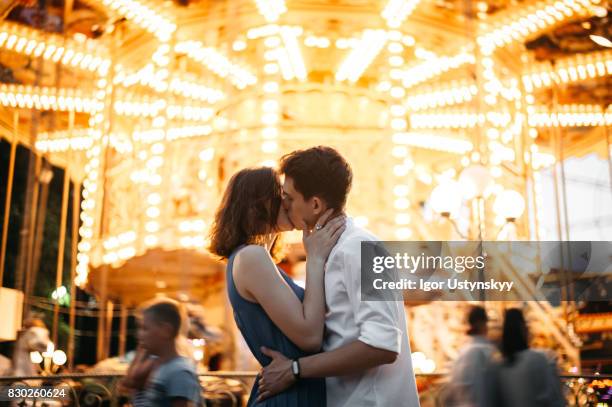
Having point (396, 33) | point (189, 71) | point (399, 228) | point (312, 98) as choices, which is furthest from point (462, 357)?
point (189, 71)

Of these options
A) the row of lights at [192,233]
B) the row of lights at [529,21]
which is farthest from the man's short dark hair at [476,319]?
the row of lights at [529,21]

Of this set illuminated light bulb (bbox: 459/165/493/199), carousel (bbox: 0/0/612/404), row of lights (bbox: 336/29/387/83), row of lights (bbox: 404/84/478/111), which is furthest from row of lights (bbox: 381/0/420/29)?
illuminated light bulb (bbox: 459/165/493/199)

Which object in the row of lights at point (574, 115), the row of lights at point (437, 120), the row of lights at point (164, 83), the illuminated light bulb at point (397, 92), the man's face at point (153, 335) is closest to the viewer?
the man's face at point (153, 335)

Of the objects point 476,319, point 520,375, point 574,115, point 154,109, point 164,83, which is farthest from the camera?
point 574,115

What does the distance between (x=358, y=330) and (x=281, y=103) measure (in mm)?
9027

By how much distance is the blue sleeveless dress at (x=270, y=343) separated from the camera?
2.31 meters

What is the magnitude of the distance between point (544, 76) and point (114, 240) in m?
7.84

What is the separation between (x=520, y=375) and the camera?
3.77 metres

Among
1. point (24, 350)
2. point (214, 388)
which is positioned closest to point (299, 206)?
point (214, 388)

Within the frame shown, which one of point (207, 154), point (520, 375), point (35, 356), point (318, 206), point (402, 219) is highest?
point (207, 154)

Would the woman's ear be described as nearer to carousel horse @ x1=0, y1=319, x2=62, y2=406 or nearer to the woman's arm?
the woman's arm

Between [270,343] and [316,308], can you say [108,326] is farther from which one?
[316,308]

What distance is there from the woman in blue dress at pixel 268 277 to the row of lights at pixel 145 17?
9436mm

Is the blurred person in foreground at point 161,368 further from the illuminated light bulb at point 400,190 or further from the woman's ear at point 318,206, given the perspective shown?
the illuminated light bulb at point 400,190
